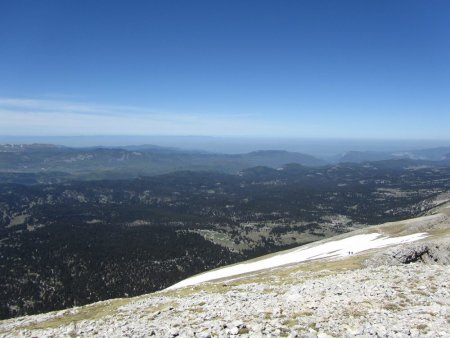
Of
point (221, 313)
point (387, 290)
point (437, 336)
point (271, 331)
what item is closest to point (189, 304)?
point (221, 313)

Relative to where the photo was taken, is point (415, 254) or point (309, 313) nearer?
point (309, 313)

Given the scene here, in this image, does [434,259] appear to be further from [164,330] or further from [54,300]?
[54,300]

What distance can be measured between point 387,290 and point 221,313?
13.9 m

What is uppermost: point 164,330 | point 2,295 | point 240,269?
point 164,330

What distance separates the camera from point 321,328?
878 inches

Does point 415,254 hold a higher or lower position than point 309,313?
lower

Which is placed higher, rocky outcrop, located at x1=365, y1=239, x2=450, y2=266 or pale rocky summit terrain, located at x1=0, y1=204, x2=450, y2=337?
pale rocky summit terrain, located at x1=0, y1=204, x2=450, y2=337

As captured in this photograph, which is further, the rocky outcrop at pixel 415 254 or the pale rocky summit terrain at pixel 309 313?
the rocky outcrop at pixel 415 254

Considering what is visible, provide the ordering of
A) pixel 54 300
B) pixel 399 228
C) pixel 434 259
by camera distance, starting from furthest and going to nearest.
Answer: pixel 54 300 → pixel 399 228 → pixel 434 259

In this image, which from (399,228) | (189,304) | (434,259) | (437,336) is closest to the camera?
(437,336)

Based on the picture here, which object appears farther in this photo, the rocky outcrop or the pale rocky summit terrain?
the rocky outcrop

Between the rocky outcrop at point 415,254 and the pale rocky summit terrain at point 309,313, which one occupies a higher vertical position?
the pale rocky summit terrain at point 309,313

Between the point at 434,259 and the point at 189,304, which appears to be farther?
the point at 434,259

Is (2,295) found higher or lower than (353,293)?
lower
